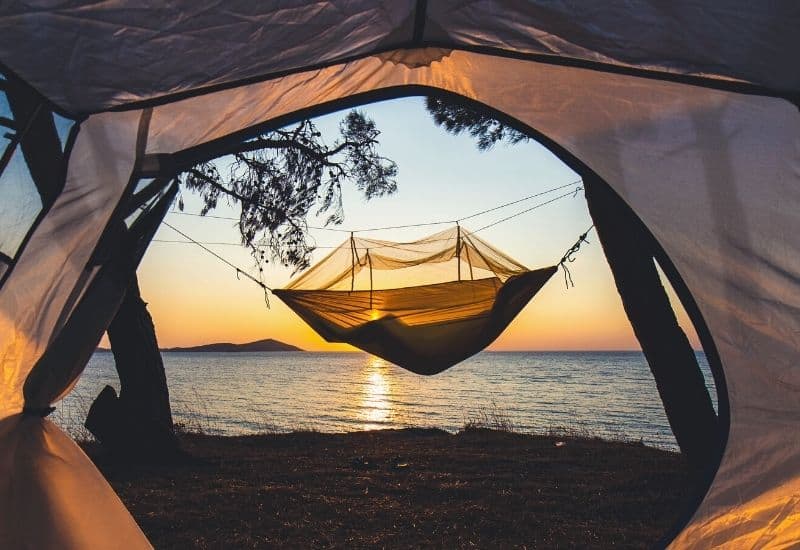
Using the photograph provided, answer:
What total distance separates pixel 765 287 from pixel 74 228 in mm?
1800

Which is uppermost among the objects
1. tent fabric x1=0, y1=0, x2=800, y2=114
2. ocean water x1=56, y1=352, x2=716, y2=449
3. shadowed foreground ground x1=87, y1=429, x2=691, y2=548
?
tent fabric x1=0, y1=0, x2=800, y2=114

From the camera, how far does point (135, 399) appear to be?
420 cm

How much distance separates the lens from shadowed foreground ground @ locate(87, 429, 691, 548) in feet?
8.63

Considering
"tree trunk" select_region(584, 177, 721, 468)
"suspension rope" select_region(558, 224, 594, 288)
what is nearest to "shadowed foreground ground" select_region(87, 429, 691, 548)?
"tree trunk" select_region(584, 177, 721, 468)

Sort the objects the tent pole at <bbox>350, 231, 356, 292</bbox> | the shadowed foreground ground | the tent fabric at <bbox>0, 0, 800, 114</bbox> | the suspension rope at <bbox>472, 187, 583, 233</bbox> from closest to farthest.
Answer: the tent fabric at <bbox>0, 0, 800, 114</bbox>
the shadowed foreground ground
the suspension rope at <bbox>472, 187, 583, 233</bbox>
the tent pole at <bbox>350, 231, 356, 292</bbox>

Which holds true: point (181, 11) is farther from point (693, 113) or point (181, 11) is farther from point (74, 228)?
point (693, 113)

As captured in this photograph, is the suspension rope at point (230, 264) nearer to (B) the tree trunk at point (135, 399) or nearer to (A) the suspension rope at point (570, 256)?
(B) the tree trunk at point (135, 399)

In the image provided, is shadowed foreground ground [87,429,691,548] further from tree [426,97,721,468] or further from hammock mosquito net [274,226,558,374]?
hammock mosquito net [274,226,558,374]

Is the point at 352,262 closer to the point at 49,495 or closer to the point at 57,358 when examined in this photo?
the point at 57,358

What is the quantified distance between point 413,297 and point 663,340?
1324 millimetres

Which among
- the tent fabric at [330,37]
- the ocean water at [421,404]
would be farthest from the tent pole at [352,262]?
the ocean water at [421,404]

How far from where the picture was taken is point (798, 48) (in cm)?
139

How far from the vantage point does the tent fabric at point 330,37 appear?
1.34 metres

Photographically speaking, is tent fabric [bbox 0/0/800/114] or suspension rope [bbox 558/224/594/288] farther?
suspension rope [bbox 558/224/594/288]
